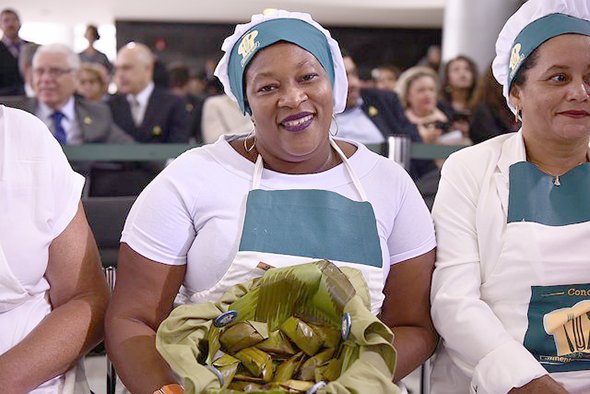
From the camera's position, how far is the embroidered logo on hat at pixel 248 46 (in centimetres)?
216

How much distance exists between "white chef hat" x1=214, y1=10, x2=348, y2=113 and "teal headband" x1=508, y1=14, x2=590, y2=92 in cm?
52

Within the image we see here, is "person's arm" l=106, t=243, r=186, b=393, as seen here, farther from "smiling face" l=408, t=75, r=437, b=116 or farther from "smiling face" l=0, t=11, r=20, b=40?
"smiling face" l=0, t=11, r=20, b=40

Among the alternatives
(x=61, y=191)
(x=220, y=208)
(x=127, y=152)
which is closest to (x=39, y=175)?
(x=61, y=191)

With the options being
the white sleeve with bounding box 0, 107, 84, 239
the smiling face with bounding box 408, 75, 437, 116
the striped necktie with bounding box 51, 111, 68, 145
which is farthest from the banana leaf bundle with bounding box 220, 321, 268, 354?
the smiling face with bounding box 408, 75, 437, 116

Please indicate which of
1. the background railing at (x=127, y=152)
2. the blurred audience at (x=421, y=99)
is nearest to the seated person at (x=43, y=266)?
the background railing at (x=127, y=152)

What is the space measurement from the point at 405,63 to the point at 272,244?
1940 centimetres

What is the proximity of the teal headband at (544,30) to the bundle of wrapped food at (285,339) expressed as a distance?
2.83ft

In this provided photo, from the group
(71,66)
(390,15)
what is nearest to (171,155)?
(71,66)

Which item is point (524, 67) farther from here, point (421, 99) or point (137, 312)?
point (421, 99)

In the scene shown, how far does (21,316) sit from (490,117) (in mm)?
3697

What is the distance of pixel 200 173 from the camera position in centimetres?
216

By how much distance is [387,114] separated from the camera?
5.85 m

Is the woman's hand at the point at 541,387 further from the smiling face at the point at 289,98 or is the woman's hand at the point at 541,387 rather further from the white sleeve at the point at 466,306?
the smiling face at the point at 289,98

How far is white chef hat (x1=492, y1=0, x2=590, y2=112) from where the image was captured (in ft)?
7.42
